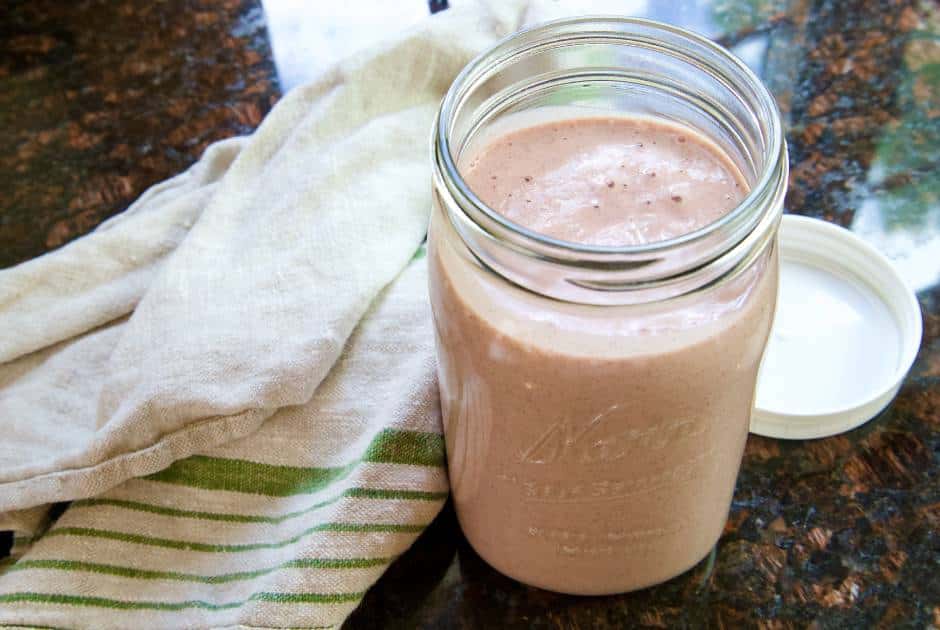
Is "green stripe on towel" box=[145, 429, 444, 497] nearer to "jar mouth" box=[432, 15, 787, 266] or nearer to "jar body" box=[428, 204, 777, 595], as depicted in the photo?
"jar body" box=[428, 204, 777, 595]

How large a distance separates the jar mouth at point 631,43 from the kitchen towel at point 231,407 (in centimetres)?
20

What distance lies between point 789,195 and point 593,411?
1.49 feet

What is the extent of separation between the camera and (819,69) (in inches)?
38.7

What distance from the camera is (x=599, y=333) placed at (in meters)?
0.47

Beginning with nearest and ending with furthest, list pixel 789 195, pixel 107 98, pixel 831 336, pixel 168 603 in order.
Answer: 1. pixel 168 603
2. pixel 831 336
3. pixel 789 195
4. pixel 107 98

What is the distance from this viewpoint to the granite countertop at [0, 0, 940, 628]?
648mm

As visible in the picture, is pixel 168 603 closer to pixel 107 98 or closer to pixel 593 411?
pixel 593 411

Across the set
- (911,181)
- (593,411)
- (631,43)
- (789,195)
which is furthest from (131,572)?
(911,181)

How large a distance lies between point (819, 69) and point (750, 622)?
1.86 ft

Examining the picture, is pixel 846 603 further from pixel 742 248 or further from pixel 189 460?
pixel 189 460

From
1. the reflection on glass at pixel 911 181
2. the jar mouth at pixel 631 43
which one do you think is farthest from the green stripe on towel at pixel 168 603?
the reflection on glass at pixel 911 181

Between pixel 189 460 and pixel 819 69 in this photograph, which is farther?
pixel 819 69

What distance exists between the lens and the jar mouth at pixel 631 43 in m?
0.44

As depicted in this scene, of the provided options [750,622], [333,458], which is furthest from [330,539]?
[750,622]
